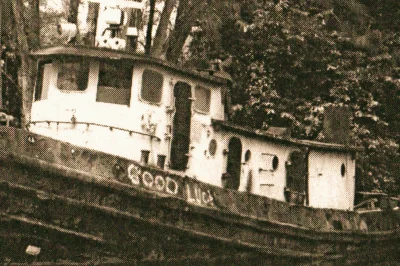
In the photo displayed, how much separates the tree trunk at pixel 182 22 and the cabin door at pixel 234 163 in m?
4.32

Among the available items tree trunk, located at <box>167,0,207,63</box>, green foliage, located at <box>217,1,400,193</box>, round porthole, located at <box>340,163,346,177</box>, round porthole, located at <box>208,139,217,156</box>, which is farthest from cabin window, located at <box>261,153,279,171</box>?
green foliage, located at <box>217,1,400,193</box>

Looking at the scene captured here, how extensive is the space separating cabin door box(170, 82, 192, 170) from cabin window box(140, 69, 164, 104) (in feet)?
1.09

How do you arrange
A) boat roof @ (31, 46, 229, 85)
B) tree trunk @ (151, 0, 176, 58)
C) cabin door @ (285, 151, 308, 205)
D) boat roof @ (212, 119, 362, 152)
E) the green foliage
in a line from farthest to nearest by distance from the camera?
the green foliage < tree trunk @ (151, 0, 176, 58) < cabin door @ (285, 151, 308, 205) < boat roof @ (212, 119, 362, 152) < boat roof @ (31, 46, 229, 85)

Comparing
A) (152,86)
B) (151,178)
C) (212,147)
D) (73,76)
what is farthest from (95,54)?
(212,147)

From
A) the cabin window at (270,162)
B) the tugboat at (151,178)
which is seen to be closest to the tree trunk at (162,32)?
the tugboat at (151,178)

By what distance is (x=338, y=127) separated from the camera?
535 inches

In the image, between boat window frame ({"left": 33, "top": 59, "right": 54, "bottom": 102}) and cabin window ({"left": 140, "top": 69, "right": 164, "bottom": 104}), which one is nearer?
cabin window ({"left": 140, "top": 69, "right": 164, "bottom": 104})

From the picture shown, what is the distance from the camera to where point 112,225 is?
31.9 feet

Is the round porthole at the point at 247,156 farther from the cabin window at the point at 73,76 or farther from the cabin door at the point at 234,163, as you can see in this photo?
the cabin window at the point at 73,76

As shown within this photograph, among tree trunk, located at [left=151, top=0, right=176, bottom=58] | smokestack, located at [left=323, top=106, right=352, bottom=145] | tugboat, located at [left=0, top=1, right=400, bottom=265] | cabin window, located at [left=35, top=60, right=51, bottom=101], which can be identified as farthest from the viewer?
tree trunk, located at [left=151, top=0, right=176, bottom=58]

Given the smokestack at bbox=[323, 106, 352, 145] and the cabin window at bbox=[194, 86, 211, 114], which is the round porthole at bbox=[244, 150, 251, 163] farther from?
the smokestack at bbox=[323, 106, 352, 145]

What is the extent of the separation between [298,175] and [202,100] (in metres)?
2.52

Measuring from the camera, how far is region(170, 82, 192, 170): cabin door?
10852mm

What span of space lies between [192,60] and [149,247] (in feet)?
34.2
